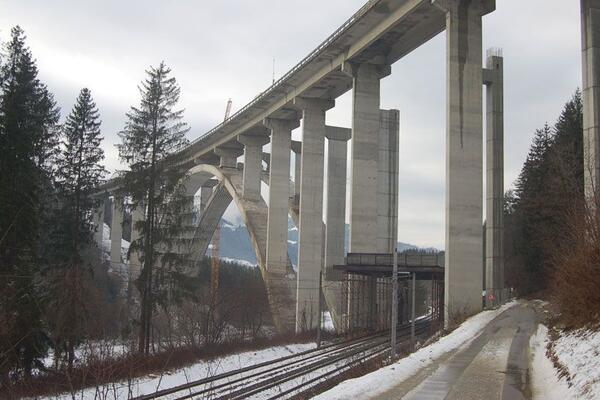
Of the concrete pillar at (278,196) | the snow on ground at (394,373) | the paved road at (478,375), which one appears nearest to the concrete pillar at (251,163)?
the concrete pillar at (278,196)

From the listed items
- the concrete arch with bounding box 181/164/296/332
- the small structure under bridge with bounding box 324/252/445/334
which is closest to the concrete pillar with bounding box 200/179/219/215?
the concrete arch with bounding box 181/164/296/332

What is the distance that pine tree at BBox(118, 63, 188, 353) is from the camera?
30109 mm

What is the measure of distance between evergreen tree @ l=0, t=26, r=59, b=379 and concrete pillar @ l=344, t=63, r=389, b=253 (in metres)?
19.6

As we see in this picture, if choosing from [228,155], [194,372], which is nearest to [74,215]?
[194,372]

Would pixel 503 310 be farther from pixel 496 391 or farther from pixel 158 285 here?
pixel 496 391

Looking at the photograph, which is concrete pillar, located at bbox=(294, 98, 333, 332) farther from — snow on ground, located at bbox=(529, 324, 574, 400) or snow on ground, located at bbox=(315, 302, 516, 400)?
snow on ground, located at bbox=(529, 324, 574, 400)

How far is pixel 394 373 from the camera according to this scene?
13008 millimetres

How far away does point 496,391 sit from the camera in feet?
35.8

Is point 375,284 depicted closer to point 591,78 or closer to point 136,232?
point 136,232

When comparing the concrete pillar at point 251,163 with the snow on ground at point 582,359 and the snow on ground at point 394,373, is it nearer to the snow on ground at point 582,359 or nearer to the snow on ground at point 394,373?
the snow on ground at point 394,373

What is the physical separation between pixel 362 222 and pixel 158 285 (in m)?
14.6

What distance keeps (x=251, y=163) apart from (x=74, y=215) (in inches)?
1146

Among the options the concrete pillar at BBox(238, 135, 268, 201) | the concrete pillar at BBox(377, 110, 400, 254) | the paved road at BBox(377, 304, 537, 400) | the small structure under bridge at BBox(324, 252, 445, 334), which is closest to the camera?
the paved road at BBox(377, 304, 537, 400)

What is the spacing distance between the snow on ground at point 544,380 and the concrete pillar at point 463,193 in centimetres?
1214
